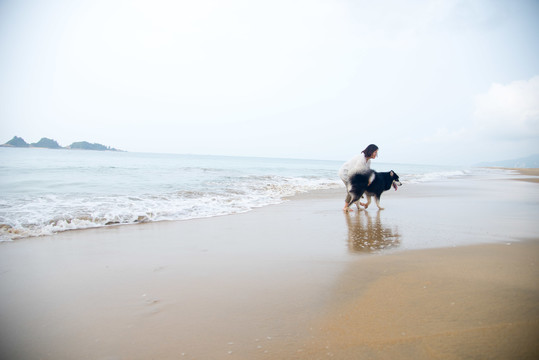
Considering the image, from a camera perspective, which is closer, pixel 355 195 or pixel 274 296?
pixel 274 296

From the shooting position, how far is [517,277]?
270cm

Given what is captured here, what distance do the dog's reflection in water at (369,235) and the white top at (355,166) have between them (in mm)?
1534

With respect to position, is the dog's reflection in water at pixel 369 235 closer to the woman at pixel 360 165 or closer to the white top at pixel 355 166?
the woman at pixel 360 165

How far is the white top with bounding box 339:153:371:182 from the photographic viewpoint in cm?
746

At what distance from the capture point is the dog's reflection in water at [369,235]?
396 centimetres

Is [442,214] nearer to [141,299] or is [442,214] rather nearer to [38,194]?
[141,299]

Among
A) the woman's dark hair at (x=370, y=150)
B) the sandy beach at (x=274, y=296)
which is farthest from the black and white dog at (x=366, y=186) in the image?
the sandy beach at (x=274, y=296)

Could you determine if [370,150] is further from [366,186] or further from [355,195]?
[355,195]

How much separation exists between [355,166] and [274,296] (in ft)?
18.9

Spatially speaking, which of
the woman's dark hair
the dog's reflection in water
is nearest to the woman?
the woman's dark hair

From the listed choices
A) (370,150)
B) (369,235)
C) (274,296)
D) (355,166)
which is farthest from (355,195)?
(274,296)

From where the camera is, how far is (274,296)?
240 cm

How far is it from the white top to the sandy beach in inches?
117

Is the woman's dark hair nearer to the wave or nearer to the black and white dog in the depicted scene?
the black and white dog
